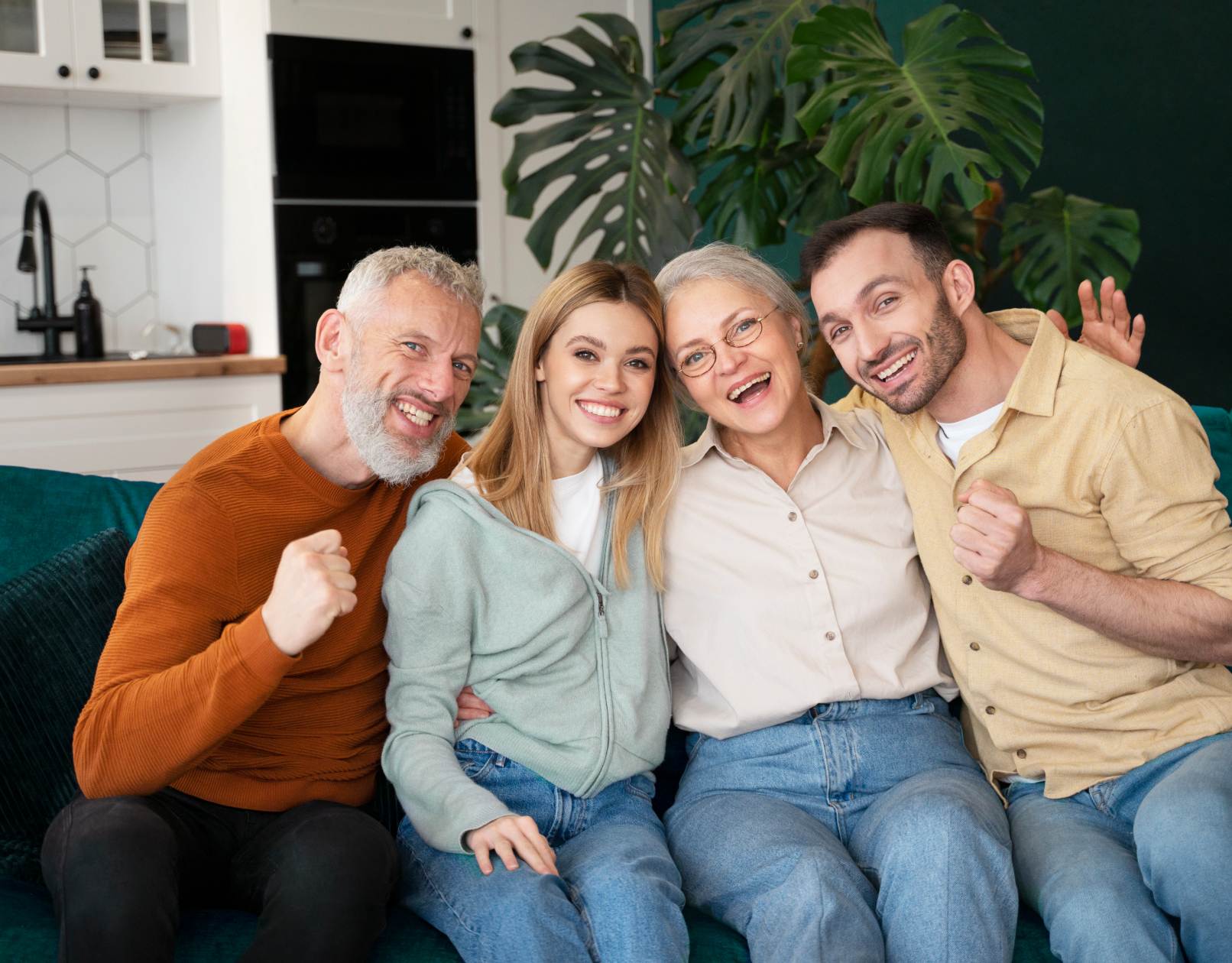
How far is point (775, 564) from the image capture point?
1847 millimetres

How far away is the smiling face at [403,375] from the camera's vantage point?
5.75 feet

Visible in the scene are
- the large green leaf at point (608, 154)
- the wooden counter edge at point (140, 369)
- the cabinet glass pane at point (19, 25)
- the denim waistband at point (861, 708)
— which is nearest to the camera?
the denim waistband at point (861, 708)

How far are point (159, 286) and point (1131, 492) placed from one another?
11.8 feet

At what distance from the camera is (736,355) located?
1.86 m

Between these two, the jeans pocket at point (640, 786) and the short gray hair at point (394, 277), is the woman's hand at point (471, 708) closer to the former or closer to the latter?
the jeans pocket at point (640, 786)

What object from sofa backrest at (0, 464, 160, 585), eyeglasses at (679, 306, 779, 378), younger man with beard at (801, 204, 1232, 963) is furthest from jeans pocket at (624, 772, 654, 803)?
sofa backrest at (0, 464, 160, 585)

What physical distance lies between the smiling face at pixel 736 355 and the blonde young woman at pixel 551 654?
0.05 m

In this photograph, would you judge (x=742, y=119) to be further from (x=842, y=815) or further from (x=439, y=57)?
(x=439, y=57)

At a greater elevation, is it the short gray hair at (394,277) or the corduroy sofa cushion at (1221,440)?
the short gray hair at (394,277)

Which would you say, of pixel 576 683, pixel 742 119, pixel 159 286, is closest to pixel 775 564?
pixel 576 683

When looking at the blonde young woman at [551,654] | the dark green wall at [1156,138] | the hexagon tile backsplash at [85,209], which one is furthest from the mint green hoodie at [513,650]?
the hexagon tile backsplash at [85,209]

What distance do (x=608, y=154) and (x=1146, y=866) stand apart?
74.6 inches

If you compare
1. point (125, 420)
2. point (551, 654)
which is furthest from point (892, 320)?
point (125, 420)

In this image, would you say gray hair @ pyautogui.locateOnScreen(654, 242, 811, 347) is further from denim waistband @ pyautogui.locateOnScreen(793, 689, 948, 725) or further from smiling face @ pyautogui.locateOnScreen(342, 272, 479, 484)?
denim waistband @ pyautogui.locateOnScreen(793, 689, 948, 725)
